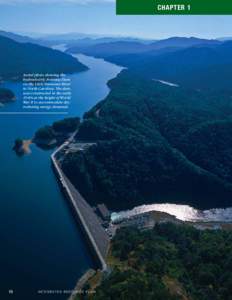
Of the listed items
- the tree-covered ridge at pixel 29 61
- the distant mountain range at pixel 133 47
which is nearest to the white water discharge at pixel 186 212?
the tree-covered ridge at pixel 29 61

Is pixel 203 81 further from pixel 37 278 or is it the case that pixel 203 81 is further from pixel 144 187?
pixel 37 278

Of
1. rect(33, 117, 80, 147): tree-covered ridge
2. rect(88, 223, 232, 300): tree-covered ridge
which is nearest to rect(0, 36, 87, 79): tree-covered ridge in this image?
rect(33, 117, 80, 147): tree-covered ridge

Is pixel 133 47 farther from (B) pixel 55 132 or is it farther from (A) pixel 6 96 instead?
(B) pixel 55 132

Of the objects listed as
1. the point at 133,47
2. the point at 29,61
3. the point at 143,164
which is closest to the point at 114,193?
the point at 143,164

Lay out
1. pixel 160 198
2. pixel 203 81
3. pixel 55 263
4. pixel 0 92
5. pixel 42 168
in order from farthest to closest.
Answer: pixel 203 81
pixel 0 92
pixel 42 168
pixel 160 198
pixel 55 263

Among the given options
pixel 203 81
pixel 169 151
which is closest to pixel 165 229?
pixel 169 151

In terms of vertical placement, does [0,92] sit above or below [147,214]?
above

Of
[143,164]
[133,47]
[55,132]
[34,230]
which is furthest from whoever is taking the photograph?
[133,47]
